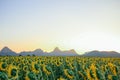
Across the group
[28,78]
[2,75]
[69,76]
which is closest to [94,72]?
[69,76]

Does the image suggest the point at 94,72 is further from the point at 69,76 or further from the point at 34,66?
the point at 34,66

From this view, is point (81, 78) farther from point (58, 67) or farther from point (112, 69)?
point (58, 67)

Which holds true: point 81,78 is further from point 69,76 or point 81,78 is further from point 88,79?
point 88,79

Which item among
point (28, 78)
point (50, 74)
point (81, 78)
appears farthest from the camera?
point (50, 74)

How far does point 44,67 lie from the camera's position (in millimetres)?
35562

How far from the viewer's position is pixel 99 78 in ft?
85.4

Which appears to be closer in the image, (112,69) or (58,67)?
(112,69)

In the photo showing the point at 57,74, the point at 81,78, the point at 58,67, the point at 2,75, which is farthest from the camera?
the point at 58,67

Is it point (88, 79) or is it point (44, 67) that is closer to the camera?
point (88, 79)

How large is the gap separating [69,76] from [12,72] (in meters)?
5.30

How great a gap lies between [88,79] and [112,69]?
32.5 feet

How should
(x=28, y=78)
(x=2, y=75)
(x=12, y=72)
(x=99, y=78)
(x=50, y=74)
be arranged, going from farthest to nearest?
(x=50, y=74), (x=12, y=72), (x=99, y=78), (x=28, y=78), (x=2, y=75)

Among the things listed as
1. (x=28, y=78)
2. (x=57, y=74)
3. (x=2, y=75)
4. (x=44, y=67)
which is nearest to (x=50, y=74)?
(x=44, y=67)

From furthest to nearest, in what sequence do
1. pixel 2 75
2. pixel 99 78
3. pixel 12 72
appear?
pixel 12 72 < pixel 99 78 < pixel 2 75
